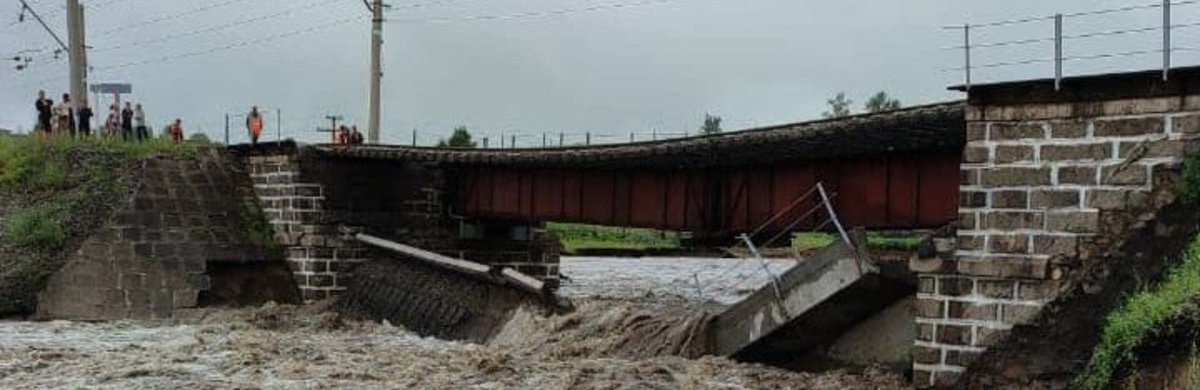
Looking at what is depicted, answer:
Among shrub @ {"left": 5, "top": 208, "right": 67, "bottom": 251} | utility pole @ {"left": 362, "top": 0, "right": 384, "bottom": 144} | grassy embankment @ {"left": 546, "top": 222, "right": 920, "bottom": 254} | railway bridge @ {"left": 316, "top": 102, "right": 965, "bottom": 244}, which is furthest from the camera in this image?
grassy embankment @ {"left": 546, "top": 222, "right": 920, "bottom": 254}

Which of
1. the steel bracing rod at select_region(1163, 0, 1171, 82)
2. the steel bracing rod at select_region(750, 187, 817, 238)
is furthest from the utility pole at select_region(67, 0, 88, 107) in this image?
the steel bracing rod at select_region(1163, 0, 1171, 82)

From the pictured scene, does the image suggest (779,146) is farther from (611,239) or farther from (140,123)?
(611,239)

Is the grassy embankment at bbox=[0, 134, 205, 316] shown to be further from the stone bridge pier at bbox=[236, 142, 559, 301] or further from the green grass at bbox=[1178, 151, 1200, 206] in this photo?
the green grass at bbox=[1178, 151, 1200, 206]

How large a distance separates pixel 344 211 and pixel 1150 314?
58.5 feet

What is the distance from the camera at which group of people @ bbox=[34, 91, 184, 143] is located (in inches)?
1197

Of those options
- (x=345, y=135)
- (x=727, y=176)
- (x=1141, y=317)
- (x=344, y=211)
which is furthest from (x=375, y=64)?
(x=1141, y=317)

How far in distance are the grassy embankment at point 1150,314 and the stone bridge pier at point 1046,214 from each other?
202mm

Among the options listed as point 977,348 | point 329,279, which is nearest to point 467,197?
point 329,279

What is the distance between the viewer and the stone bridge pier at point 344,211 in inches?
969

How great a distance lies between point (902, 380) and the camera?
539 inches

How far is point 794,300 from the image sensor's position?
568 inches

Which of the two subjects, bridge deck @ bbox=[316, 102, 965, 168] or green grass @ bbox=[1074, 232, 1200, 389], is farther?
bridge deck @ bbox=[316, 102, 965, 168]

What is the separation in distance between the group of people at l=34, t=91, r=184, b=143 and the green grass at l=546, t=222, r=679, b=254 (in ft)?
66.7

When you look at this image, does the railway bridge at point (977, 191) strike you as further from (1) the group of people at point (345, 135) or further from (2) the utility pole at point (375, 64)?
(2) the utility pole at point (375, 64)
